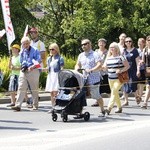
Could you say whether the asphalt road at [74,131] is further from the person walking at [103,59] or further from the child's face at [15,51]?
the person walking at [103,59]

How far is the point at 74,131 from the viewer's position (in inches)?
429

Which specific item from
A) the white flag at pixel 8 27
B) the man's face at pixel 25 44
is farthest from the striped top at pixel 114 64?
the white flag at pixel 8 27

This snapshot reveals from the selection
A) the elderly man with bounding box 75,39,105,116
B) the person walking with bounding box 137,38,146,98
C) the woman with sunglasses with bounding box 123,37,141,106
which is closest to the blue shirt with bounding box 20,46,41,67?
the elderly man with bounding box 75,39,105,116

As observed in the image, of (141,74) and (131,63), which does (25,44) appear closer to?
(131,63)

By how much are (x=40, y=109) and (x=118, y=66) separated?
8.75 feet

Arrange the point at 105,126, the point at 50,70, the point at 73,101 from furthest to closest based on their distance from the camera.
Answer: the point at 50,70, the point at 73,101, the point at 105,126

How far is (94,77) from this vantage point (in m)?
13.3

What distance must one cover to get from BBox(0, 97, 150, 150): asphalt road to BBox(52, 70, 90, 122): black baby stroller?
0.19 m

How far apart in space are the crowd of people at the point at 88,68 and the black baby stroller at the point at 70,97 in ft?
2.28

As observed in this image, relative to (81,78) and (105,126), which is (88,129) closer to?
(105,126)

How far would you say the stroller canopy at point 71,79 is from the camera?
12469mm

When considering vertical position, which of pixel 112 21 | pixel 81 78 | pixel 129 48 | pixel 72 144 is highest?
pixel 112 21

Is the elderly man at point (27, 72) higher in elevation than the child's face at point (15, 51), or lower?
lower

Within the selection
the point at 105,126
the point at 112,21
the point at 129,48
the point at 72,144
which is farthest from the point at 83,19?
the point at 72,144
